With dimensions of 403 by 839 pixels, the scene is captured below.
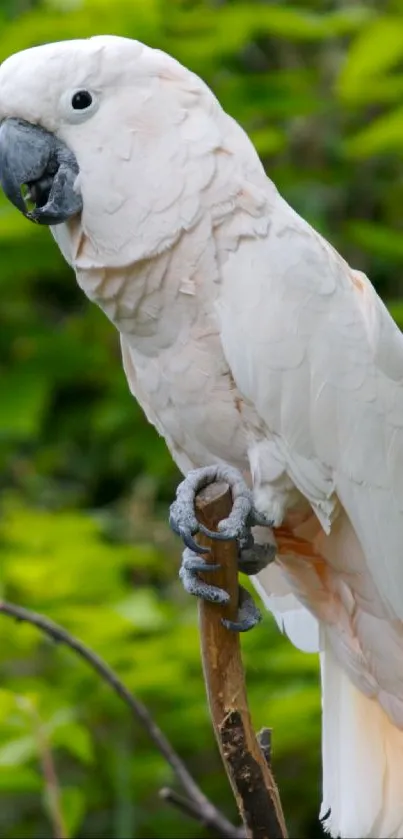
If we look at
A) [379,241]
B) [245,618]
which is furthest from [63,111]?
[379,241]

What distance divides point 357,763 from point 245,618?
0.29 m

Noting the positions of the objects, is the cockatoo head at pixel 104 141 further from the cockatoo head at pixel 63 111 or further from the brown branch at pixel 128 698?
the brown branch at pixel 128 698

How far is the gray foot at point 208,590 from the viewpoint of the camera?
1.33m

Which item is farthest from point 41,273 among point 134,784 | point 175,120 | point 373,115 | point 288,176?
point 175,120

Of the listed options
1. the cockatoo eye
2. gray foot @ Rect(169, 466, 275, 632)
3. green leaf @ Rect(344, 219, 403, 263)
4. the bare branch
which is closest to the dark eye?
the cockatoo eye

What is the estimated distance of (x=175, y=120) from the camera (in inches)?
51.9

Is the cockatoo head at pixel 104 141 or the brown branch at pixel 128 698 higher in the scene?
the cockatoo head at pixel 104 141

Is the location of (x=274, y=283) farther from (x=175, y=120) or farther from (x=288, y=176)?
(x=288, y=176)

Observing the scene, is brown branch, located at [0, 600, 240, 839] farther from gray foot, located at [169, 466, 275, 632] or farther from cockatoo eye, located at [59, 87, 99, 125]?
cockatoo eye, located at [59, 87, 99, 125]

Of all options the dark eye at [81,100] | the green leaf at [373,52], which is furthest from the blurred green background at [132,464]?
the dark eye at [81,100]

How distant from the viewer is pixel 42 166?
51.7 inches

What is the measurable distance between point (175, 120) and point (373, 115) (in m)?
1.62

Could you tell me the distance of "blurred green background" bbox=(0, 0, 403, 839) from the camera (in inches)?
77.4

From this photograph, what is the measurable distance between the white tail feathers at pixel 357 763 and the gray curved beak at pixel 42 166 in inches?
25.7
